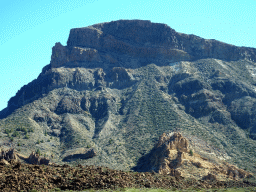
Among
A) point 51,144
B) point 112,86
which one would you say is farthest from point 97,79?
point 51,144

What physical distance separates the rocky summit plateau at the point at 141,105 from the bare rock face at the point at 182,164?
27 cm

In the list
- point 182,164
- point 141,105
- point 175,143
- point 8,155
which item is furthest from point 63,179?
point 141,105

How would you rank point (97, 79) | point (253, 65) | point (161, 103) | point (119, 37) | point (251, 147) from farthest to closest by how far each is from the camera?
1. point (119, 37)
2. point (253, 65)
3. point (97, 79)
4. point (161, 103)
5. point (251, 147)

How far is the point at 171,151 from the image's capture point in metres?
89.2

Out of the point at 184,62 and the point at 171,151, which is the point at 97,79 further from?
the point at 171,151

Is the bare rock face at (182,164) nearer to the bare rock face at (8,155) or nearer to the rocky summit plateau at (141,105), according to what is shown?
the rocky summit plateau at (141,105)

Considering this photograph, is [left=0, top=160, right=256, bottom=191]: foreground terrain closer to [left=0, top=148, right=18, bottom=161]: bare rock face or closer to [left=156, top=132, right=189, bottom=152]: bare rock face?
[left=0, top=148, right=18, bottom=161]: bare rock face

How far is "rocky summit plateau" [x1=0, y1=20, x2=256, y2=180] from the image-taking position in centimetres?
9506

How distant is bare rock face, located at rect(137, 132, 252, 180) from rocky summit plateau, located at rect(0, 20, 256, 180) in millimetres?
268

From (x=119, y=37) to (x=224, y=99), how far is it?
73258 mm

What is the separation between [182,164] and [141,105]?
5071 centimetres

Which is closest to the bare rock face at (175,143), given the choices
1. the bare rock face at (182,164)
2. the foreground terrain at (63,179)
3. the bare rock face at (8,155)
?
the bare rock face at (182,164)

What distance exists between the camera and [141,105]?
132750 mm

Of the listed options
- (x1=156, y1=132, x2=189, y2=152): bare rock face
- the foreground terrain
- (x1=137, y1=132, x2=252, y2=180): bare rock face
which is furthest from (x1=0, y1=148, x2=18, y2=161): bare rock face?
(x1=156, y1=132, x2=189, y2=152): bare rock face
